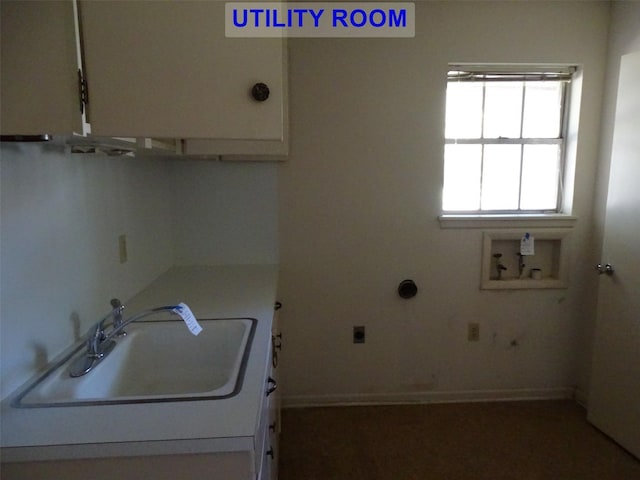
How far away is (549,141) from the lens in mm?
2654

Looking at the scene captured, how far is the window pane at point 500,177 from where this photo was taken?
2670 mm

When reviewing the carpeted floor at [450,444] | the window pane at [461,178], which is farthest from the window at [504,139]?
the carpeted floor at [450,444]

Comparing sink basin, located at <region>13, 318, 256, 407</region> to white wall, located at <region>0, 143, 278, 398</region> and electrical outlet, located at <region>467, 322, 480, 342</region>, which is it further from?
electrical outlet, located at <region>467, 322, 480, 342</region>

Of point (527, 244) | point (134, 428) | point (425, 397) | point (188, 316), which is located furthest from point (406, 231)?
point (134, 428)

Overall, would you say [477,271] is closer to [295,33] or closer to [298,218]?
[298,218]

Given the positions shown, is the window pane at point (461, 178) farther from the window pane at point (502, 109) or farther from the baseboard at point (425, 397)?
the baseboard at point (425, 397)

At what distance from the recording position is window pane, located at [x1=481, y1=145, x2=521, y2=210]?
8.76ft

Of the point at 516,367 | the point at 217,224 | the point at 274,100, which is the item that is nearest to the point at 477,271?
the point at 516,367

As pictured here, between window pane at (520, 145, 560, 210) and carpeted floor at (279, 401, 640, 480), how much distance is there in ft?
4.21

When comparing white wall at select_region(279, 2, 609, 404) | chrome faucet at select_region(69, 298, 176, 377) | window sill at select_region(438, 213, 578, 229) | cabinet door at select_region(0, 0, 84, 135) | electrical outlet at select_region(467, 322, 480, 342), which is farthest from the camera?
electrical outlet at select_region(467, 322, 480, 342)

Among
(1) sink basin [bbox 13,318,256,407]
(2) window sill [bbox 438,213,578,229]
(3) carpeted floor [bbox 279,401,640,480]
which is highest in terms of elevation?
(2) window sill [bbox 438,213,578,229]

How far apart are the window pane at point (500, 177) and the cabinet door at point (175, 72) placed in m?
2.05

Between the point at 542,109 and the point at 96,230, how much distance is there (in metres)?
2.55

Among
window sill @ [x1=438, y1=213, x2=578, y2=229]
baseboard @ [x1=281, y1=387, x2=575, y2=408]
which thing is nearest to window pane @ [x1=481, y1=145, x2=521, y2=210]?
window sill @ [x1=438, y1=213, x2=578, y2=229]
